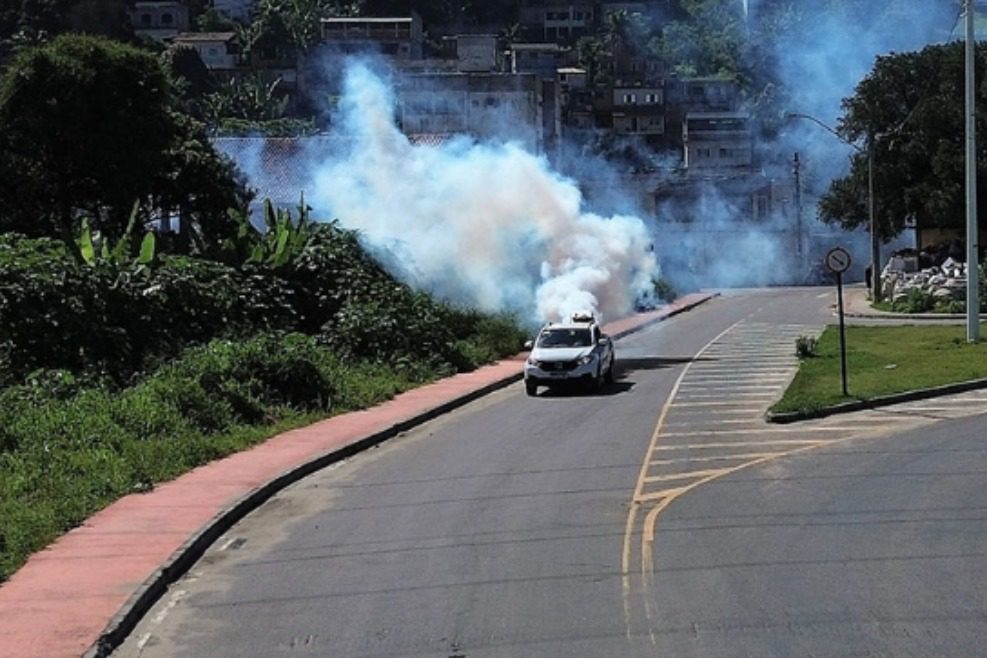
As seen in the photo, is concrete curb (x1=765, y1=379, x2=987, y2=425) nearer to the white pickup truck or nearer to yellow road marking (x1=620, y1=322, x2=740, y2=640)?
yellow road marking (x1=620, y1=322, x2=740, y2=640)

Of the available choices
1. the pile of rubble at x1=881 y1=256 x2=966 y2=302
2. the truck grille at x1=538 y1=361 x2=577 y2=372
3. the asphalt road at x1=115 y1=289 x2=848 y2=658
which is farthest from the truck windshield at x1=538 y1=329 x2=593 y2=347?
the pile of rubble at x1=881 y1=256 x2=966 y2=302

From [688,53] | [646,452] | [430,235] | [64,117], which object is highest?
[688,53]

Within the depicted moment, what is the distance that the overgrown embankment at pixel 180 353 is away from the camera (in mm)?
19156

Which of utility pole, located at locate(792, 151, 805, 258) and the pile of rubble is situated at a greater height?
utility pole, located at locate(792, 151, 805, 258)

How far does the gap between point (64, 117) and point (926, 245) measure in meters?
50.2

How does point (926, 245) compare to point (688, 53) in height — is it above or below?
below

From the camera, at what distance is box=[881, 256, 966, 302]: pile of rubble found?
5825cm

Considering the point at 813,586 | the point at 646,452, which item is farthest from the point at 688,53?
the point at 813,586

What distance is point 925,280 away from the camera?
61.4 meters

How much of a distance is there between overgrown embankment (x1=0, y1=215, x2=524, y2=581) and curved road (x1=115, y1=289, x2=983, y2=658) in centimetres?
234

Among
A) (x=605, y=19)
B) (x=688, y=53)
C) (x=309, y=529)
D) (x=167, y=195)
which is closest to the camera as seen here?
(x=309, y=529)

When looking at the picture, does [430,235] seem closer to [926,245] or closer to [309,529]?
[309,529]

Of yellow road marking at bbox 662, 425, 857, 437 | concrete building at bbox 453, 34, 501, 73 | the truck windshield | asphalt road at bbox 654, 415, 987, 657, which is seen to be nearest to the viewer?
asphalt road at bbox 654, 415, 987, 657

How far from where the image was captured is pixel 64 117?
162 feet
